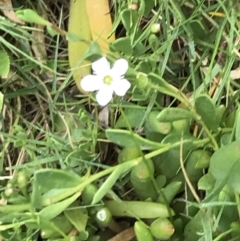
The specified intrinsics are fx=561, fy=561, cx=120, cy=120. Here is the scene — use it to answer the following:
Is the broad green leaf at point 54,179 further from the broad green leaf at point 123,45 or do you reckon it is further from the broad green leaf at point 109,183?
the broad green leaf at point 123,45

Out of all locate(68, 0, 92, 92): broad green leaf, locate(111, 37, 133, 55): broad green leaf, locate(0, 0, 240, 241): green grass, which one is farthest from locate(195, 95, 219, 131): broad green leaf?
locate(68, 0, 92, 92): broad green leaf

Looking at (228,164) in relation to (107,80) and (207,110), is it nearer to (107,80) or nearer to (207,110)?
(207,110)

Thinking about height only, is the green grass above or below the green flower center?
below

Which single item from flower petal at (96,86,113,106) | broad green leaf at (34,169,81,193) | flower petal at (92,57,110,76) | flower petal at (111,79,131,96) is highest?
flower petal at (92,57,110,76)

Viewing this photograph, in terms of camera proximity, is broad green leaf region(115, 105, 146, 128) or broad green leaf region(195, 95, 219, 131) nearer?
broad green leaf region(195, 95, 219, 131)

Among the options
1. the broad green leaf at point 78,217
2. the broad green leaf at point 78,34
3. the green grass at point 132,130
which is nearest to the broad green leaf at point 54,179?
the green grass at point 132,130

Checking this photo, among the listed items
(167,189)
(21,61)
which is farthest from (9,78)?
(167,189)

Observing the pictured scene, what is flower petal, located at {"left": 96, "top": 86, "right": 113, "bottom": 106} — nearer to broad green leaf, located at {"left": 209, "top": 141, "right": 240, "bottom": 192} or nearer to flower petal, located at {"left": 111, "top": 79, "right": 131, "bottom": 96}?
flower petal, located at {"left": 111, "top": 79, "right": 131, "bottom": 96}
